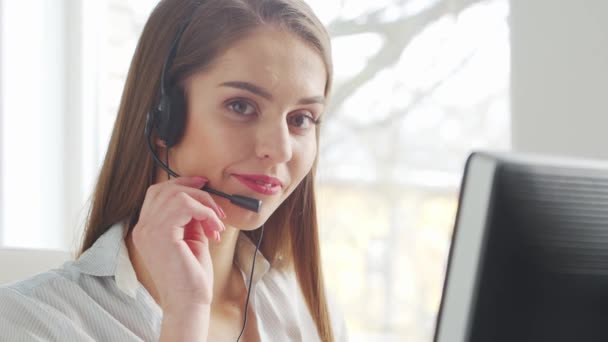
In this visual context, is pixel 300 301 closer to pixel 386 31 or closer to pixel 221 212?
pixel 221 212

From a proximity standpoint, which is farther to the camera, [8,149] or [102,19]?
[102,19]

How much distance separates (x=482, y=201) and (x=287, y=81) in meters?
0.79

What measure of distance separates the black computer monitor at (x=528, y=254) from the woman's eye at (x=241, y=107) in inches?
31.2

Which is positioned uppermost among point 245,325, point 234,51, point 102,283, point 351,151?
point 234,51

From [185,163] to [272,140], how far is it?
6.6 inches

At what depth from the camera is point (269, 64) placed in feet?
4.11

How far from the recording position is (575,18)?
6.73 ft

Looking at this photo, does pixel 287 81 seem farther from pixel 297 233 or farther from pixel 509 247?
pixel 509 247

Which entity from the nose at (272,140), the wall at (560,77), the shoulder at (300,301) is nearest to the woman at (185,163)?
the nose at (272,140)

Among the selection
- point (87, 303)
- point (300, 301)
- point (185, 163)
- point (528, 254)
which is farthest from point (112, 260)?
point (528, 254)

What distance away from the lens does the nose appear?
49.1 inches

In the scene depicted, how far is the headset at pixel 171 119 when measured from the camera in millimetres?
1254

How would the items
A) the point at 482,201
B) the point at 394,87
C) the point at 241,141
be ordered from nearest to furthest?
the point at 482,201 < the point at 241,141 < the point at 394,87

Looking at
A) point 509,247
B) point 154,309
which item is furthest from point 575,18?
point 509,247
